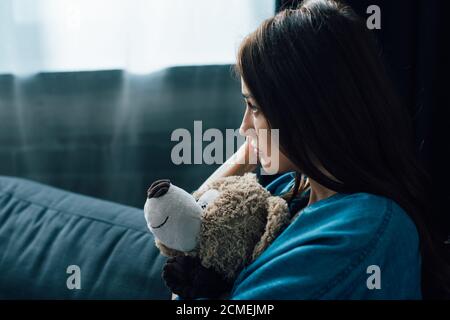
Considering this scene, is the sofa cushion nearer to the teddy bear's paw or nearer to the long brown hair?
the teddy bear's paw

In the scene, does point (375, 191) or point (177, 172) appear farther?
point (177, 172)

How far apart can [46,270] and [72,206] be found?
0.54ft

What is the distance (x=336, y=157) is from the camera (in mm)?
752

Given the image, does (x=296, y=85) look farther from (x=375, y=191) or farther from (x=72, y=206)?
(x=72, y=206)

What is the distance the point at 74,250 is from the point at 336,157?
68 centimetres

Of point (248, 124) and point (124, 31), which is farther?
point (124, 31)

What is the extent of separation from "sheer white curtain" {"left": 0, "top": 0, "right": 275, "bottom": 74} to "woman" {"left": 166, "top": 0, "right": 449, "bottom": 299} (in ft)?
2.08

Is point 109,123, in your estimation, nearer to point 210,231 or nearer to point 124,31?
point 124,31

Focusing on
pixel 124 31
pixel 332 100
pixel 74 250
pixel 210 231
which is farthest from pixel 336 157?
pixel 124 31

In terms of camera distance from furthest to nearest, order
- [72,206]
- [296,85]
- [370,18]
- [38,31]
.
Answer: [38,31]
[72,206]
[370,18]
[296,85]

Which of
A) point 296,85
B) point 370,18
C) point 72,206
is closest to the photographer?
point 296,85

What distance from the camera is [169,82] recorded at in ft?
4.82
